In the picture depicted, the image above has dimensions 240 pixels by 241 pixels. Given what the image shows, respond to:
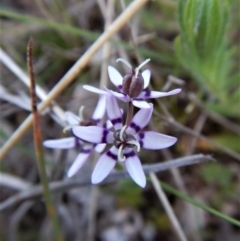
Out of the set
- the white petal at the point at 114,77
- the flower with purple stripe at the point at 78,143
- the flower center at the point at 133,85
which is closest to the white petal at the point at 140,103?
the flower center at the point at 133,85

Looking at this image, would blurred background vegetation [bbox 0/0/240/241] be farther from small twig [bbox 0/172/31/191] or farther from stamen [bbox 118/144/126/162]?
stamen [bbox 118/144/126/162]

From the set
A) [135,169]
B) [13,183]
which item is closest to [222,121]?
[13,183]

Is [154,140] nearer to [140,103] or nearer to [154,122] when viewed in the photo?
[140,103]

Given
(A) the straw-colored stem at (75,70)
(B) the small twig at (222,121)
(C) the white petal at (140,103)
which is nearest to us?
(C) the white petal at (140,103)

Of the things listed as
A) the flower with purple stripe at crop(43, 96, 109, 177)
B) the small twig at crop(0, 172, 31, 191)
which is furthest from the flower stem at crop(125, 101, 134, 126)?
the small twig at crop(0, 172, 31, 191)

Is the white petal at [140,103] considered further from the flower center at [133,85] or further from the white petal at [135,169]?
the white petal at [135,169]

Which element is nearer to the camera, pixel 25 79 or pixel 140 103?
pixel 140 103

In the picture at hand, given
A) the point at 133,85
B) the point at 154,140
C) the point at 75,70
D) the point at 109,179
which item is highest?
the point at 75,70

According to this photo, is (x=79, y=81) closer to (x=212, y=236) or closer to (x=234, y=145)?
(x=234, y=145)
